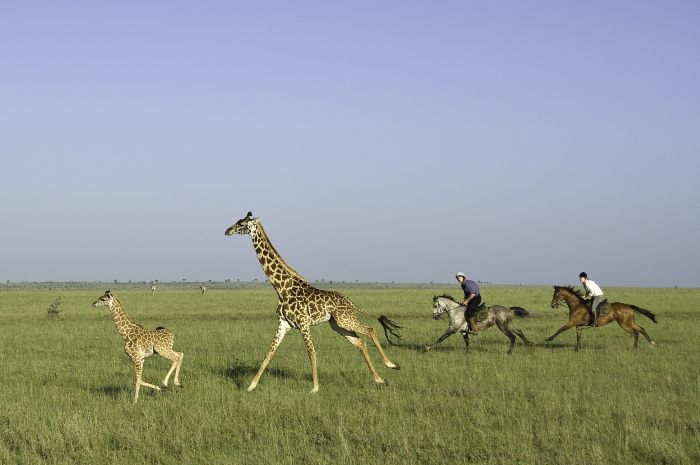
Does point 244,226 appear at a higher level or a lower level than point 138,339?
higher

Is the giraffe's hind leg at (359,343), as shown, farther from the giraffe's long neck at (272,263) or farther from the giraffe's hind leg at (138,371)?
the giraffe's hind leg at (138,371)

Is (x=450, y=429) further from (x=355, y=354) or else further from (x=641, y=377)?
(x=355, y=354)

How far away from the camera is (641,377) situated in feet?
44.8

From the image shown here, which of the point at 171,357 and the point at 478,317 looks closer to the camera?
the point at 171,357

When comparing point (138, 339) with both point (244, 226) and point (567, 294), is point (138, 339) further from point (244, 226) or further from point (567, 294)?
point (567, 294)

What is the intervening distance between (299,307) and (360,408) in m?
2.52

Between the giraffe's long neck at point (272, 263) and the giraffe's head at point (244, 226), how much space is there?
0.11m

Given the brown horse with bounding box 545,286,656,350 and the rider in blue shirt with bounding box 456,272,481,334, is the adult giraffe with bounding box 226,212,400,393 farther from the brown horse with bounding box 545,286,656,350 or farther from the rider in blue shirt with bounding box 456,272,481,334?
the brown horse with bounding box 545,286,656,350

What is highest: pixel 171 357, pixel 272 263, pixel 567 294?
pixel 272 263

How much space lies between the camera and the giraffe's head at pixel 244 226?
12552 mm

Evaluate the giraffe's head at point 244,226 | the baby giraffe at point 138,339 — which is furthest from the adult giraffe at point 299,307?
the baby giraffe at point 138,339

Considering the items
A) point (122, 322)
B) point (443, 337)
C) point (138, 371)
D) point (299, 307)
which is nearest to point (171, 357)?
point (138, 371)

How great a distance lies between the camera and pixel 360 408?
10.6 m

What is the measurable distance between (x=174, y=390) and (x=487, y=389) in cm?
535
